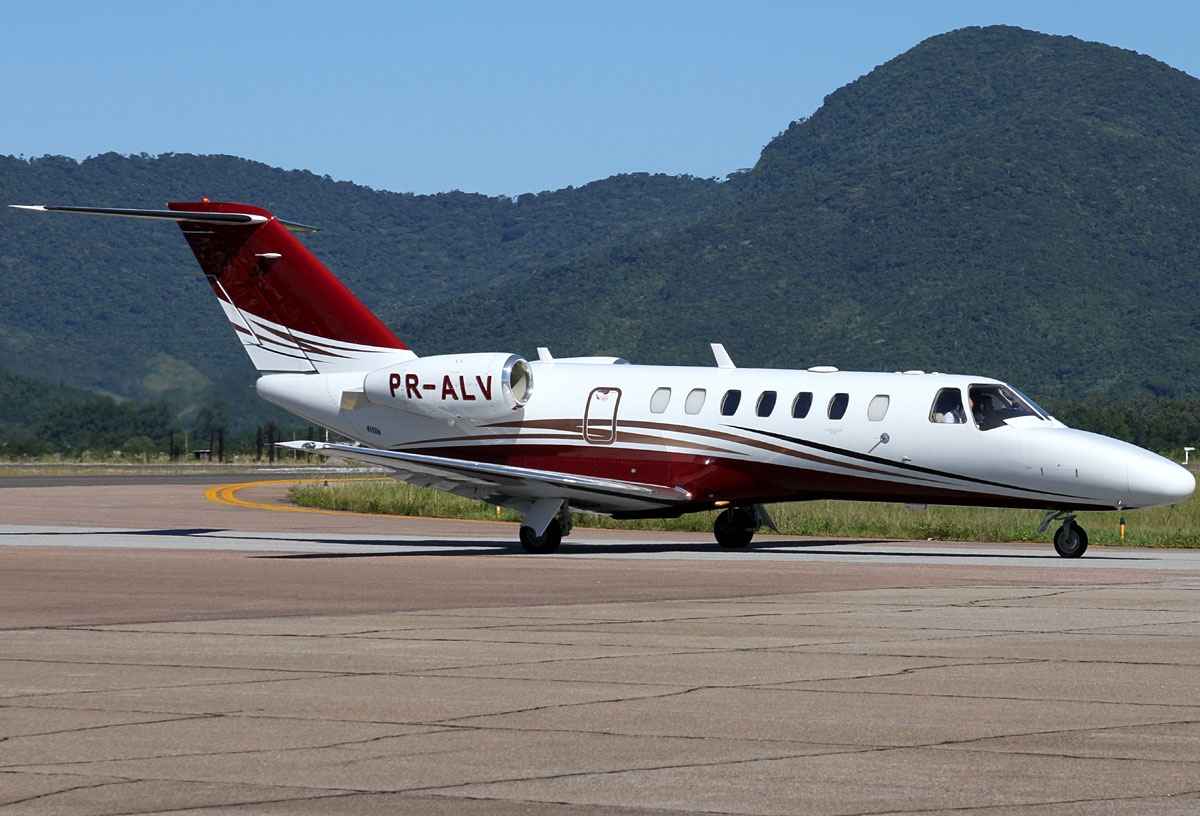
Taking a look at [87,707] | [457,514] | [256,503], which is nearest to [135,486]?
[256,503]

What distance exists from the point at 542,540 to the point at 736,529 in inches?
131

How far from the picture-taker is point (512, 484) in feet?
81.7

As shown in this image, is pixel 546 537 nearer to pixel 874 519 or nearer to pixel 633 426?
pixel 633 426

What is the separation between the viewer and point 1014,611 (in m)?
15.7

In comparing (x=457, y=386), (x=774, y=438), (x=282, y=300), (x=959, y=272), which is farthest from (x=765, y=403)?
(x=959, y=272)

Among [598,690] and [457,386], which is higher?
[457,386]

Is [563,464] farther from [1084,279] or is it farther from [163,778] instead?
[1084,279]

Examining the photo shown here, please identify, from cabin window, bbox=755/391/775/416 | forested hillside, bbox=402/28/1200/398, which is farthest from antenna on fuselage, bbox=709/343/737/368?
forested hillside, bbox=402/28/1200/398

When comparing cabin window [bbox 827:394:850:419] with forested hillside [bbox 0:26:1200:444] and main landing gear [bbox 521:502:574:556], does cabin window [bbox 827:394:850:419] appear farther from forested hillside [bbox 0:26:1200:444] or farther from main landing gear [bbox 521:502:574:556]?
forested hillside [bbox 0:26:1200:444]

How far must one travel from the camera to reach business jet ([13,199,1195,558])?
23.9 metres

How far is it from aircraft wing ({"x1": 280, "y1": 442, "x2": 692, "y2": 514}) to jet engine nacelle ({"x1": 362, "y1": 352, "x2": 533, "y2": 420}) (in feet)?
4.24

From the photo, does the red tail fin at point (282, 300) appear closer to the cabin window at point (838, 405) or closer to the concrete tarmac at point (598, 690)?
the cabin window at point (838, 405)

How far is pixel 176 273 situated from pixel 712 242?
6220 centimetres

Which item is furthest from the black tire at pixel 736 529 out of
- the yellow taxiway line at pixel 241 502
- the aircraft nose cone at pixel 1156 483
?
the yellow taxiway line at pixel 241 502
